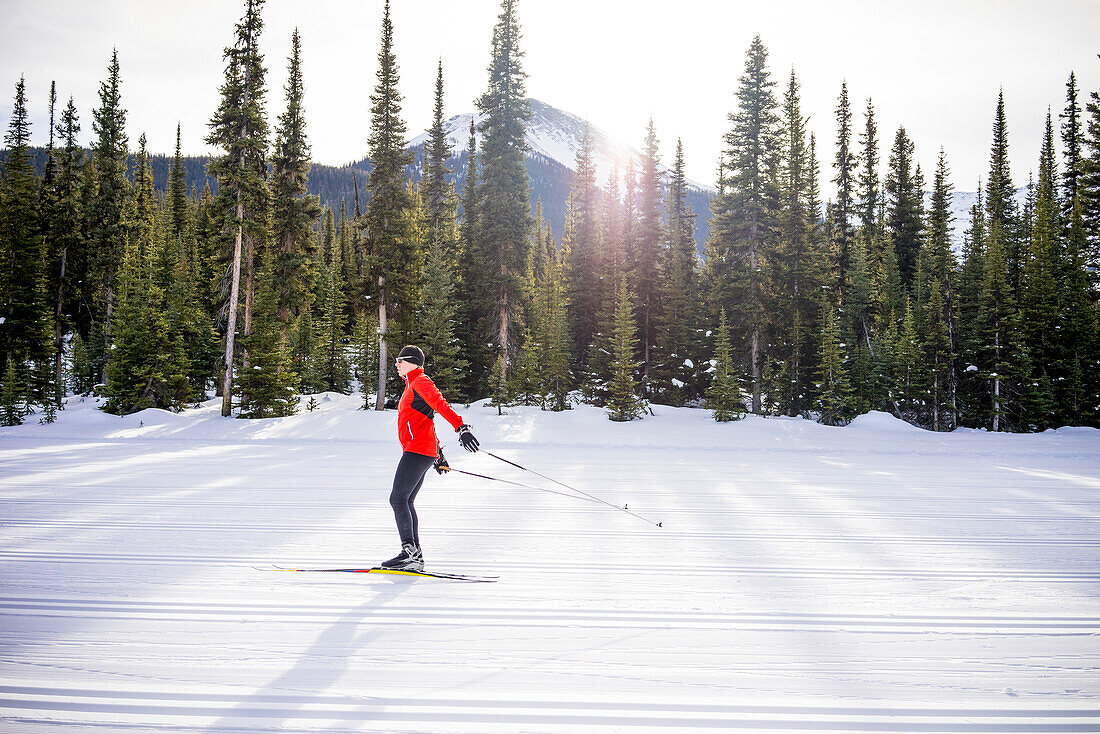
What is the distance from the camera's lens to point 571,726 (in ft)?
10.7

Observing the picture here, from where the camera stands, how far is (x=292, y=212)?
84.3 ft

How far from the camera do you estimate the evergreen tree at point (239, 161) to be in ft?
76.1

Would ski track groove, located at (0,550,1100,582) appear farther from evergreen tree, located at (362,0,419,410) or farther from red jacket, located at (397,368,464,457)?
evergreen tree, located at (362,0,419,410)

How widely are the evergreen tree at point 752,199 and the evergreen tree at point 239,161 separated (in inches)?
879

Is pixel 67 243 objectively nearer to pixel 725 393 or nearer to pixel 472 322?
pixel 472 322

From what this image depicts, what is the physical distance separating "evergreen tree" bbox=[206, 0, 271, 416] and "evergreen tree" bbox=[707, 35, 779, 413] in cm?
2232

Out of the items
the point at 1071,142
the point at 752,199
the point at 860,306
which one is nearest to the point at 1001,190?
the point at 1071,142

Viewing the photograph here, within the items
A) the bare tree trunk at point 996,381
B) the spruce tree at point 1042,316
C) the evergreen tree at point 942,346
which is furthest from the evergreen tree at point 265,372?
the spruce tree at point 1042,316

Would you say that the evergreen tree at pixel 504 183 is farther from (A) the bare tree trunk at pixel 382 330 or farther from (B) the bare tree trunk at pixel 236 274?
(B) the bare tree trunk at pixel 236 274

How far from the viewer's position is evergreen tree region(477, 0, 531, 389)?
26.4 metres

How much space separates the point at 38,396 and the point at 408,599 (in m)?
32.5

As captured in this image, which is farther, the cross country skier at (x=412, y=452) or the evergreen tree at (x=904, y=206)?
the evergreen tree at (x=904, y=206)

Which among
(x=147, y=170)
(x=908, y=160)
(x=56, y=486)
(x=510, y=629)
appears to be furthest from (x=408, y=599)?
(x=147, y=170)

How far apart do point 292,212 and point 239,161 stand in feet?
10.1
